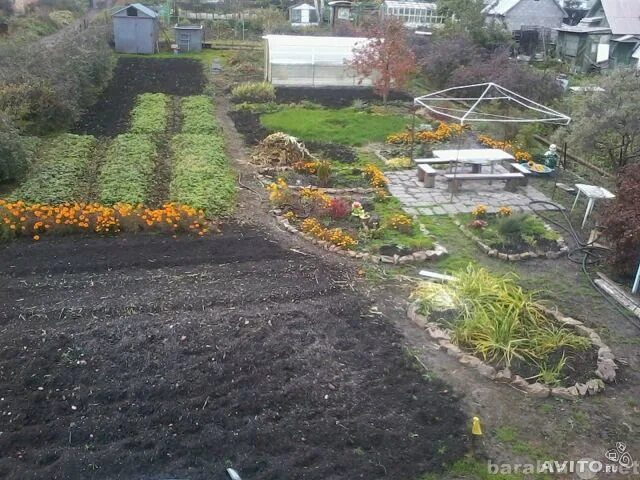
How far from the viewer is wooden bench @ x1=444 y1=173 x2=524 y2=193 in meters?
11.5

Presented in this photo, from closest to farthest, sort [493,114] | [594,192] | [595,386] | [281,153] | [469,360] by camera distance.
A: [595,386], [469,360], [594,192], [281,153], [493,114]

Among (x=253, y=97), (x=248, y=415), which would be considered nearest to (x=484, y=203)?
(x=248, y=415)

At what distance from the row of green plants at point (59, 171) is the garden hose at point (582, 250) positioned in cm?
854

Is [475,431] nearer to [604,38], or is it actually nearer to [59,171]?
[59,171]

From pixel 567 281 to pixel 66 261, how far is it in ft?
24.0

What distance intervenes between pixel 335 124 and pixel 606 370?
10.8 metres

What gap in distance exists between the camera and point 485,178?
11.6 meters

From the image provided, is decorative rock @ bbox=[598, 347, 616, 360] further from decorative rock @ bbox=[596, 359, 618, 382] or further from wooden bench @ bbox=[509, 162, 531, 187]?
wooden bench @ bbox=[509, 162, 531, 187]

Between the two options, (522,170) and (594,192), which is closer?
(594,192)

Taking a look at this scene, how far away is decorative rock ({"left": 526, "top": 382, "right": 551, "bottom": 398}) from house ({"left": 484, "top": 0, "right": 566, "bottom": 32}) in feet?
90.3

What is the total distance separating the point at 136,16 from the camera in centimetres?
2511

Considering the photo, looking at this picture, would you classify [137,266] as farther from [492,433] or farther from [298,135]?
[298,135]

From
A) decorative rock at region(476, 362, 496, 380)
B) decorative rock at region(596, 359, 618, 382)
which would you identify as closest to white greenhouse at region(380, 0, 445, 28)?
decorative rock at region(596, 359, 618, 382)

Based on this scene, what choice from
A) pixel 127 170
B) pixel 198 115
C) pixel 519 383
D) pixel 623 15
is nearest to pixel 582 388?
pixel 519 383
